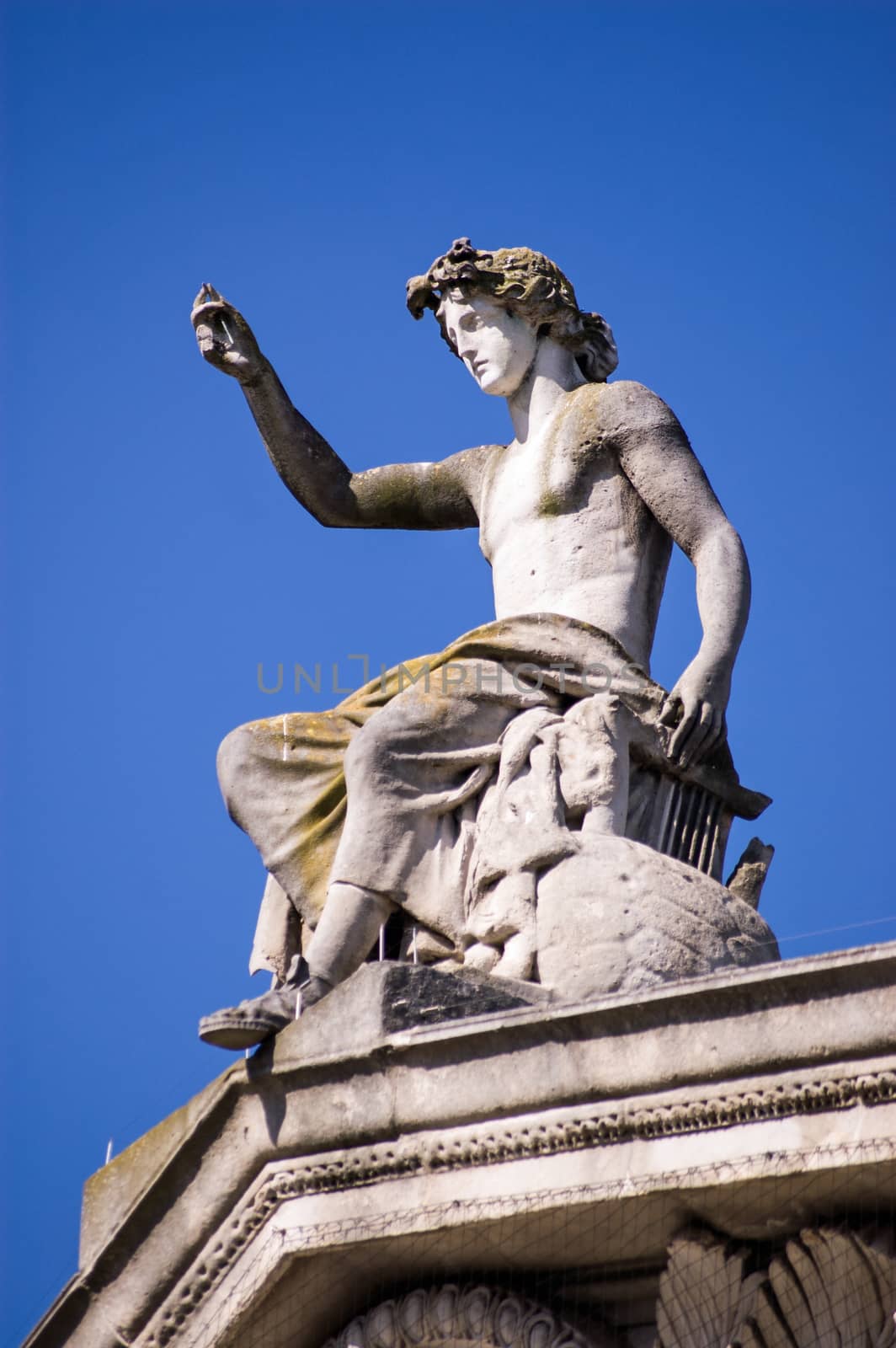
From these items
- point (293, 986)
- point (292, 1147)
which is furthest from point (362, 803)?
point (292, 1147)

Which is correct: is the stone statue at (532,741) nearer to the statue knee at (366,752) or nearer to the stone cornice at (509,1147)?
the statue knee at (366,752)

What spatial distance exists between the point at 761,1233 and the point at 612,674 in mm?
2693

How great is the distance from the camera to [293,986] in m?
9.36

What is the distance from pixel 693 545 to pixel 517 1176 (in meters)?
3.10

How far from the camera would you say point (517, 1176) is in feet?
27.5

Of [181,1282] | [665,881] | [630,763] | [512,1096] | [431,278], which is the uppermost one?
[431,278]

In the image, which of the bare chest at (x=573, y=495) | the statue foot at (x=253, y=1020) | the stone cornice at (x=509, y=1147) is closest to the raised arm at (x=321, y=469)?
the bare chest at (x=573, y=495)

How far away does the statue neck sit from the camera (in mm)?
11133

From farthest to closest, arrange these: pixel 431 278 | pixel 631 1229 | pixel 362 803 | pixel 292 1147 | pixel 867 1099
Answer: pixel 431 278 < pixel 362 803 < pixel 292 1147 < pixel 631 1229 < pixel 867 1099

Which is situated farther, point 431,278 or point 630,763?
point 431,278

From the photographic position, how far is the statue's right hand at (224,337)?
447 inches

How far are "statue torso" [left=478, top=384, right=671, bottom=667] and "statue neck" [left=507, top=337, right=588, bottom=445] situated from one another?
0.11m

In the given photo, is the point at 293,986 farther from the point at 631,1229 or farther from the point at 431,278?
the point at 431,278

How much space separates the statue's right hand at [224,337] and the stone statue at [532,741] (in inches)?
0.5
